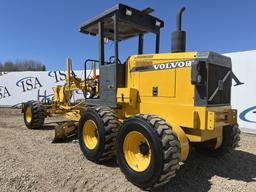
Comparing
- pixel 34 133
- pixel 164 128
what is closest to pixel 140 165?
pixel 164 128

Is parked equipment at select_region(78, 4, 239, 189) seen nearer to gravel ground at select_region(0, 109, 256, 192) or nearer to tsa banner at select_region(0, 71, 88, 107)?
gravel ground at select_region(0, 109, 256, 192)

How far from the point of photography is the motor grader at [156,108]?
12.9ft

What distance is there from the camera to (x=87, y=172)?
4.73 metres

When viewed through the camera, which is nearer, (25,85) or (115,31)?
(115,31)

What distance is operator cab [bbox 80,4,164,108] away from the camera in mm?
5340

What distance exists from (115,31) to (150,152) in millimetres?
2623

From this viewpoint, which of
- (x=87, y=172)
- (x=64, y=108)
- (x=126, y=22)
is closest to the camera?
(x=87, y=172)

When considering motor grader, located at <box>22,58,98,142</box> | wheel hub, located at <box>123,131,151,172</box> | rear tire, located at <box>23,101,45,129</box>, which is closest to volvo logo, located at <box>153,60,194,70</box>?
wheel hub, located at <box>123,131,151,172</box>

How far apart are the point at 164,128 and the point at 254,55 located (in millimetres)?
7239

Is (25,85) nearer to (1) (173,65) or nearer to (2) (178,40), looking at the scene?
(2) (178,40)

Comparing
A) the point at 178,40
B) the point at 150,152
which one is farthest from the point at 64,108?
the point at 150,152

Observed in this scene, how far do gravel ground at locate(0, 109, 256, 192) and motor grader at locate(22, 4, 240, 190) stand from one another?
30 centimetres

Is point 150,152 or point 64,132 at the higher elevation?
point 150,152

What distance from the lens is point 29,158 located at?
553cm
